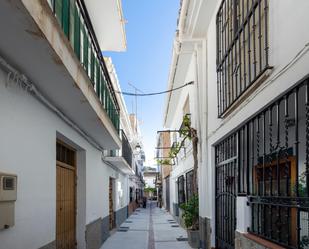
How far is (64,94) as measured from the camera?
707 cm

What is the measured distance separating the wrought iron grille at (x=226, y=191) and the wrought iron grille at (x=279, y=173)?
0.12 meters

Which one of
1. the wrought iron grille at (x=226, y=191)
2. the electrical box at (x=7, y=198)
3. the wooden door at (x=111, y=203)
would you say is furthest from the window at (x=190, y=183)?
the electrical box at (x=7, y=198)

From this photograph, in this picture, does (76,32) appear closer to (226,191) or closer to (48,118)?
Answer: (48,118)

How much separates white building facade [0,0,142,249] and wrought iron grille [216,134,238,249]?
2.62 m

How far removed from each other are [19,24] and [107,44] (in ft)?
36.1

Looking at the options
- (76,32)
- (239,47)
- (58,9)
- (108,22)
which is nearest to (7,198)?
(58,9)

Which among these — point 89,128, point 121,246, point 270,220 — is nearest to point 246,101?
point 270,220

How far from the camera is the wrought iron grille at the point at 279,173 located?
5031 mm

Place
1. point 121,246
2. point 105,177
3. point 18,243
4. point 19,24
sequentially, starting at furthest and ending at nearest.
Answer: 1. point 105,177
2. point 121,246
3. point 18,243
4. point 19,24

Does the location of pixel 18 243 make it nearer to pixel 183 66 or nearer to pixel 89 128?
pixel 89 128

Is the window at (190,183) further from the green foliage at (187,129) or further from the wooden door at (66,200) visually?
the wooden door at (66,200)

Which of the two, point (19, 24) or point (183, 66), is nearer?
point (19, 24)

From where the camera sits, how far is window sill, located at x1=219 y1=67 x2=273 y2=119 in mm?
5995

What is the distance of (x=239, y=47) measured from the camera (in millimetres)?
7727
